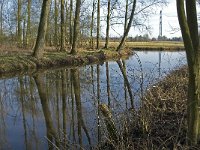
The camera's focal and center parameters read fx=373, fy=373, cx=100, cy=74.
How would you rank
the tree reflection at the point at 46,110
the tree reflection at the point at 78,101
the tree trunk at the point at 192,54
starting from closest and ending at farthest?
1. the tree trunk at the point at 192,54
2. the tree reflection at the point at 46,110
3. the tree reflection at the point at 78,101

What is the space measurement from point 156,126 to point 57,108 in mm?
5087

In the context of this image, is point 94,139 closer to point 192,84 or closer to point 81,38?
point 192,84

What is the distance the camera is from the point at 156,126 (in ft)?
26.6

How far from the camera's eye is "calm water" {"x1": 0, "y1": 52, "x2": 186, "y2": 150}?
842cm

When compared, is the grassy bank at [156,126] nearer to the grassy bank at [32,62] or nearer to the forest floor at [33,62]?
the forest floor at [33,62]

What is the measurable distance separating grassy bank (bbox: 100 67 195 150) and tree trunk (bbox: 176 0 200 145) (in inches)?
9.9

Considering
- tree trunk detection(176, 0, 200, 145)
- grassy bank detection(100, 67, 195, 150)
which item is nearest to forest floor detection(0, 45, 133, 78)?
grassy bank detection(100, 67, 195, 150)

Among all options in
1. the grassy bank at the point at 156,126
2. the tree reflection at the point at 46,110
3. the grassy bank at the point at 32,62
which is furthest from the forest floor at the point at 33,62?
the grassy bank at the point at 156,126

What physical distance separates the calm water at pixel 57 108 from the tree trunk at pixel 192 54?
5.43 feet

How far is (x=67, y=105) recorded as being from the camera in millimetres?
12984

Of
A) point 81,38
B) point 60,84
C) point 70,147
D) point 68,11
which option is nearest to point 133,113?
point 70,147

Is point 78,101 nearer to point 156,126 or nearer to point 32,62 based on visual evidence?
point 156,126

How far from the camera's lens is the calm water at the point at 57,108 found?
842cm

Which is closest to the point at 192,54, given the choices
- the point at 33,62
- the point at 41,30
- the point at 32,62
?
the point at 32,62
